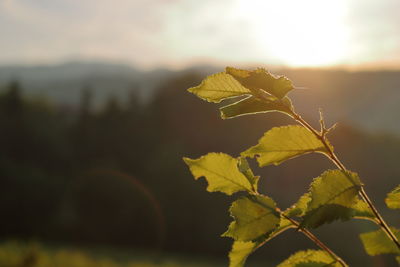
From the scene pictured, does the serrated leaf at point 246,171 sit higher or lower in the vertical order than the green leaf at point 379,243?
higher

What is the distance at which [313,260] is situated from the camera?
2.53 feet

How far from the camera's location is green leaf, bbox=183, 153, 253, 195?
784 millimetres

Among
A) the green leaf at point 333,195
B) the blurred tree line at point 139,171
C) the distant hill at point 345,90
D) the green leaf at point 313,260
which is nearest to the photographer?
the green leaf at point 333,195

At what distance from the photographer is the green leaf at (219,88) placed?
0.72m

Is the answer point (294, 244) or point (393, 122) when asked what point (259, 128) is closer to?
point (294, 244)

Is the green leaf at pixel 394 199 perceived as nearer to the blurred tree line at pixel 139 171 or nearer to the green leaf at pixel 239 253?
the green leaf at pixel 239 253

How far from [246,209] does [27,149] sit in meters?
27.1

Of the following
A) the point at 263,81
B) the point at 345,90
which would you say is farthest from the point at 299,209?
the point at 345,90

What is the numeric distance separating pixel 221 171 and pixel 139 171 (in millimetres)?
23124

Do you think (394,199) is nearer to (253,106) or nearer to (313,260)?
(313,260)

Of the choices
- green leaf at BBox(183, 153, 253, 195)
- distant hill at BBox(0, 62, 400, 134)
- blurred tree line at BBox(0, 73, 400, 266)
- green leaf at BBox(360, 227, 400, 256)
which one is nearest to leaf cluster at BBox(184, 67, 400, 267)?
green leaf at BBox(183, 153, 253, 195)

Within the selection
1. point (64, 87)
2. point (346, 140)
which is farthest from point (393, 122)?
point (346, 140)

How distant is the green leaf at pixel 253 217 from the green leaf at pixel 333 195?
0.06 m

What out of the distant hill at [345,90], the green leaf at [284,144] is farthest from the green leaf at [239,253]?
the distant hill at [345,90]
